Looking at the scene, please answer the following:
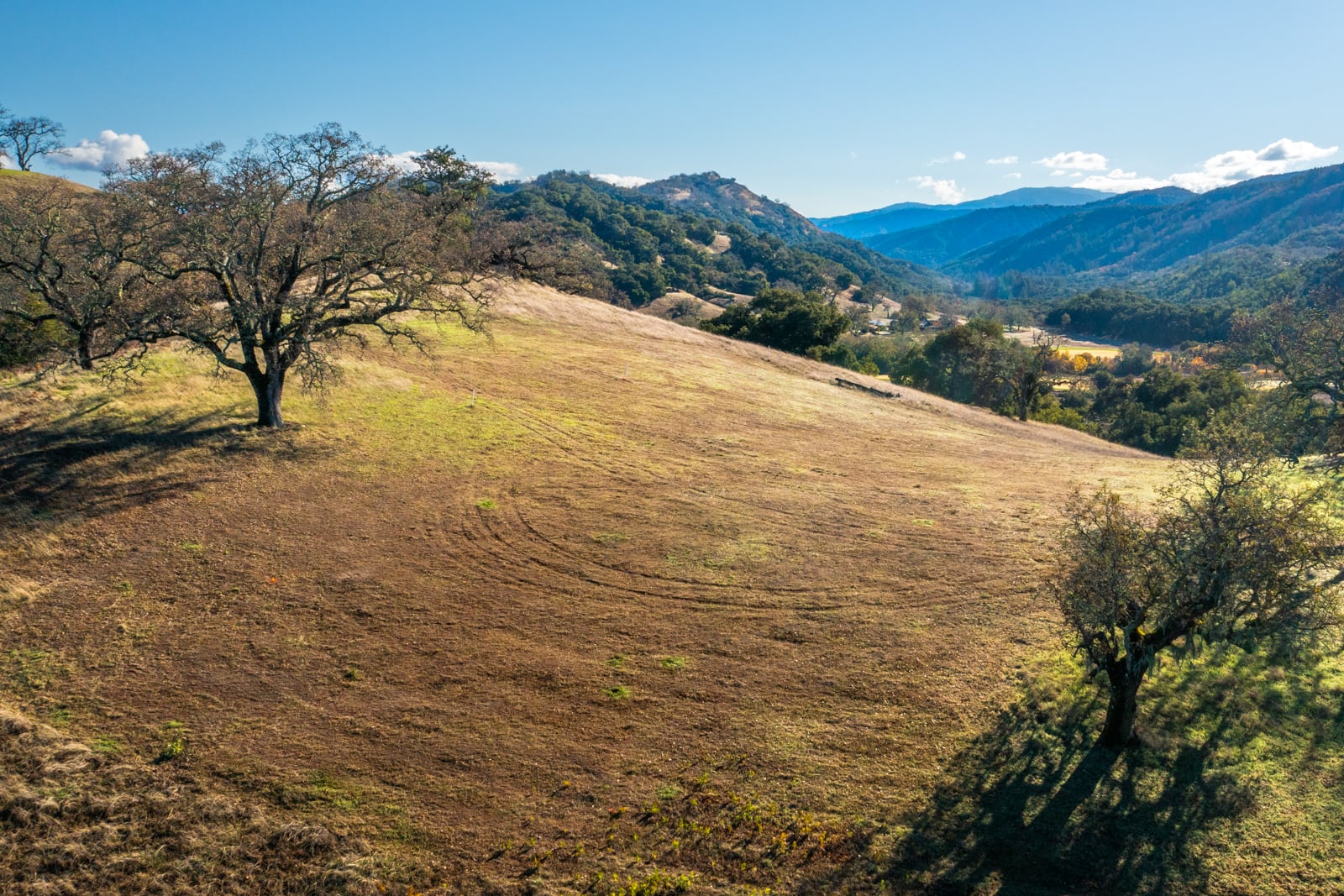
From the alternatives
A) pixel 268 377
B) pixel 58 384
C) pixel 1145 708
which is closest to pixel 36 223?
pixel 58 384

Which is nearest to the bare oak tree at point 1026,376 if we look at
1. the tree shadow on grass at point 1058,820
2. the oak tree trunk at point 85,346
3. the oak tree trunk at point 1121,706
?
the oak tree trunk at point 1121,706

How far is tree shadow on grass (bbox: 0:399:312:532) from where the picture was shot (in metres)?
20.8

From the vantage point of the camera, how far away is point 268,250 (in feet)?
82.7

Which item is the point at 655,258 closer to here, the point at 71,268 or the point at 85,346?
the point at 71,268

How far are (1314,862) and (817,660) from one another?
9873mm

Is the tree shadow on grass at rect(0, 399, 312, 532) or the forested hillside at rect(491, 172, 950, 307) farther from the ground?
the forested hillside at rect(491, 172, 950, 307)

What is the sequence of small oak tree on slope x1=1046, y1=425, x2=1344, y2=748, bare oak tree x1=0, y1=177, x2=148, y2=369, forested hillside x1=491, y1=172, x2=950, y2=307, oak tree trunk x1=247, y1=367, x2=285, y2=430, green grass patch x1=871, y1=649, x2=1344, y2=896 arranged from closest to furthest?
green grass patch x1=871, y1=649, x2=1344, y2=896
small oak tree on slope x1=1046, y1=425, x2=1344, y2=748
bare oak tree x1=0, y1=177, x2=148, y2=369
oak tree trunk x1=247, y1=367, x2=285, y2=430
forested hillside x1=491, y1=172, x2=950, y2=307

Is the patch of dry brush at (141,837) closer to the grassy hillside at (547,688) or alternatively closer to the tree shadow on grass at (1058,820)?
the grassy hillside at (547,688)

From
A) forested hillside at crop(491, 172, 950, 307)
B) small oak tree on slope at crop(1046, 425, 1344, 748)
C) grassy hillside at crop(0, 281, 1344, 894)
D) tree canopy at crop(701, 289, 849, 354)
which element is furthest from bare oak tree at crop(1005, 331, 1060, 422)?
forested hillside at crop(491, 172, 950, 307)

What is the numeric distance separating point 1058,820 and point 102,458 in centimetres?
3032

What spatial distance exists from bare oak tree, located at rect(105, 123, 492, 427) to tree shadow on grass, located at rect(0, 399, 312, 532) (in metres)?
2.45

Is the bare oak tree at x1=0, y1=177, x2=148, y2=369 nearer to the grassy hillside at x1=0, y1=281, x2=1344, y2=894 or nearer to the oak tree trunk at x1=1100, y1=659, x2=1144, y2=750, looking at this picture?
the grassy hillside at x1=0, y1=281, x2=1344, y2=894

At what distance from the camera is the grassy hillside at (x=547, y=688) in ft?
39.8

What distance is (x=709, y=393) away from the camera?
43.8 metres
